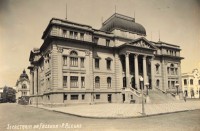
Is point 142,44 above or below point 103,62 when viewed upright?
above

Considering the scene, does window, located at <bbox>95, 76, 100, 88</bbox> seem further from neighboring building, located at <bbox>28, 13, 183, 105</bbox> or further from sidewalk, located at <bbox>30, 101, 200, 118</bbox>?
sidewalk, located at <bbox>30, 101, 200, 118</bbox>

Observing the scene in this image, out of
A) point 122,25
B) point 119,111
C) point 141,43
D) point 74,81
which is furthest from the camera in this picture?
point 122,25

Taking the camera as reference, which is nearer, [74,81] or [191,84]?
[74,81]

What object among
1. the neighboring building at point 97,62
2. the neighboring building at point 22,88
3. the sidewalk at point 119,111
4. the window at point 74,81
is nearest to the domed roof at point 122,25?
the neighboring building at point 97,62

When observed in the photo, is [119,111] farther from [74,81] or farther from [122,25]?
[122,25]

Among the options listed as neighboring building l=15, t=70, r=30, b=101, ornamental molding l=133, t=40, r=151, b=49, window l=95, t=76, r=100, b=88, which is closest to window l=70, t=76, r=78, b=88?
window l=95, t=76, r=100, b=88

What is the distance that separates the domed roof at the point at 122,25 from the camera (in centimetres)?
4106

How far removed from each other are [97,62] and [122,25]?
1027 centimetres

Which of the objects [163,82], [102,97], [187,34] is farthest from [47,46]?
[163,82]

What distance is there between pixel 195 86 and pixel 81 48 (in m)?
45.1

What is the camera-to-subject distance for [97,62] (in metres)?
37.0

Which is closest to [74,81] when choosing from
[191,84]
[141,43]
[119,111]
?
[119,111]

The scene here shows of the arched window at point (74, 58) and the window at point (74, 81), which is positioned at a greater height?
the arched window at point (74, 58)

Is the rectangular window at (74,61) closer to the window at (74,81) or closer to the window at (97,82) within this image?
the window at (74,81)
